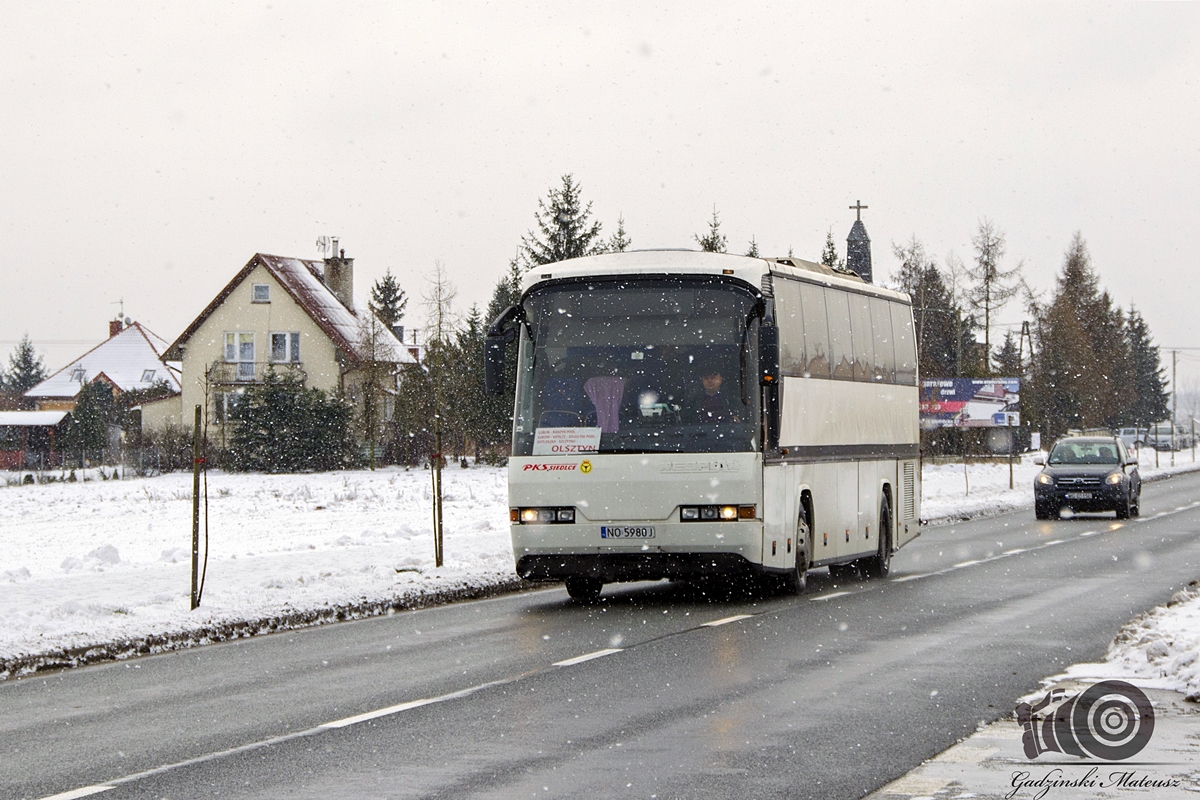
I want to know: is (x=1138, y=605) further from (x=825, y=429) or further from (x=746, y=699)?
(x=746, y=699)

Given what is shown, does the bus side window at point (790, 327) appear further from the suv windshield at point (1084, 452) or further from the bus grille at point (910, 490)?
the suv windshield at point (1084, 452)

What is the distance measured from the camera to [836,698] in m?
9.60

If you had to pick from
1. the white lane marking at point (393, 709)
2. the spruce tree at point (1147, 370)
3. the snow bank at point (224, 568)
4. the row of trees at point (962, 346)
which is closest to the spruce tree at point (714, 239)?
the row of trees at point (962, 346)

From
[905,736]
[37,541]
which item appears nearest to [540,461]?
[905,736]

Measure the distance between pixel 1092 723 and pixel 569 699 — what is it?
303cm

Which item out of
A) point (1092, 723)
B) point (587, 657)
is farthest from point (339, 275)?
point (1092, 723)

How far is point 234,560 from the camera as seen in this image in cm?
1925

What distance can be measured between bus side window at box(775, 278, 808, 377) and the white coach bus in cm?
4

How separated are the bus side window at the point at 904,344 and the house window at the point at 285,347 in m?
49.5

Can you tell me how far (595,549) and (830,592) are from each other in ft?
11.5

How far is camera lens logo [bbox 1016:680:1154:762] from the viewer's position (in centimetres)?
780

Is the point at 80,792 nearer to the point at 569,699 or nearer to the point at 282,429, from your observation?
the point at 569,699

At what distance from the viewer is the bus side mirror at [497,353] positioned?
15430 mm

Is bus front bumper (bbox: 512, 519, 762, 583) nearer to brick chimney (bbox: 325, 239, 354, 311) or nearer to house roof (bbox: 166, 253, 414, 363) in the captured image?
house roof (bbox: 166, 253, 414, 363)
